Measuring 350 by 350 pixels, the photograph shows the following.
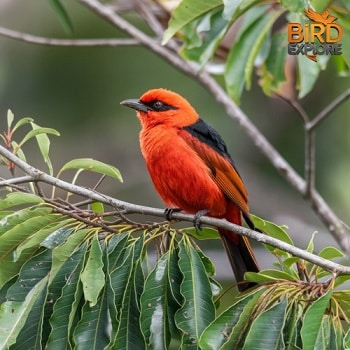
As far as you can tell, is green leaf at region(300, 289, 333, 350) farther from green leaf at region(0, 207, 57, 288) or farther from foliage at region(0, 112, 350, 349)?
green leaf at region(0, 207, 57, 288)

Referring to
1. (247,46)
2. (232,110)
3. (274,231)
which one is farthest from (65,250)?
(232,110)

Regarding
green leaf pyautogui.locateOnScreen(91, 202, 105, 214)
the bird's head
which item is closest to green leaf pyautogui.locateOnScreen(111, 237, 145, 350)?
green leaf pyautogui.locateOnScreen(91, 202, 105, 214)

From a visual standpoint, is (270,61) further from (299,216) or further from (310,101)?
(310,101)

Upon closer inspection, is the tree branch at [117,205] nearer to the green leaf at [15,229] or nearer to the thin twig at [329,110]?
the green leaf at [15,229]

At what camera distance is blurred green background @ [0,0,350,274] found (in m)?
11.7

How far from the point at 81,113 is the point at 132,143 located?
122 centimetres

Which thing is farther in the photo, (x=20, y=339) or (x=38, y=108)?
(x=38, y=108)

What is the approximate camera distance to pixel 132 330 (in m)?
3.86

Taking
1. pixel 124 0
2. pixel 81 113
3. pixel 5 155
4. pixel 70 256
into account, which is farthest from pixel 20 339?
pixel 81 113

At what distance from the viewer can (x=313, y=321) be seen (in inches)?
138

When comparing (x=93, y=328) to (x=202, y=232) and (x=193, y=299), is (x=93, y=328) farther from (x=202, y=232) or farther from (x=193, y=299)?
(x=202, y=232)

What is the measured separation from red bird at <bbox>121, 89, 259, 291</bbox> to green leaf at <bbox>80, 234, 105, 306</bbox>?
1.35 meters

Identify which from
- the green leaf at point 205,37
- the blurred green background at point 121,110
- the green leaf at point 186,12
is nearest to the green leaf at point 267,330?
the green leaf at point 186,12

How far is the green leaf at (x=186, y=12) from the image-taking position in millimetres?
4719
